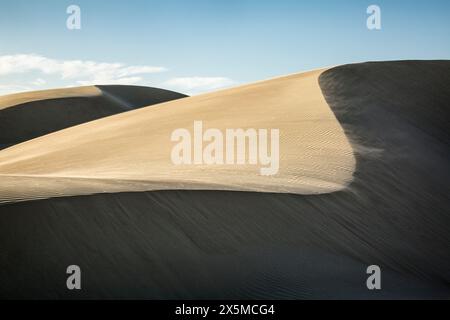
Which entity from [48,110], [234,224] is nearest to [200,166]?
[234,224]

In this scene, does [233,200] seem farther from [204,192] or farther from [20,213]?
[20,213]

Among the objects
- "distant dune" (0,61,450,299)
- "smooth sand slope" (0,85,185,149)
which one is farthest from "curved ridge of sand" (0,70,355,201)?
"smooth sand slope" (0,85,185,149)

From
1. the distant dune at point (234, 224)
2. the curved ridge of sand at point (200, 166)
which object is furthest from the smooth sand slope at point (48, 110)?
the distant dune at point (234, 224)

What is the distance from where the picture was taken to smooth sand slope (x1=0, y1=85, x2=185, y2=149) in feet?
137

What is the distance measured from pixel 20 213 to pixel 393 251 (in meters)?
5.24

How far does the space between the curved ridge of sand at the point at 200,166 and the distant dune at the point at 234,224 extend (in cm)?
4

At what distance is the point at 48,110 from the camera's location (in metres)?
44.7

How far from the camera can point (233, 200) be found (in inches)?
310

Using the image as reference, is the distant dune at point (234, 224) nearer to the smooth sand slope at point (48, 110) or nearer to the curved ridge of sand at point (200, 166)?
the curved ridge of sand at point (200, 166)

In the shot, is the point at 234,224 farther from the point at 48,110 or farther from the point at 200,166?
the point at 48,110

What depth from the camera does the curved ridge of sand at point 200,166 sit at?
26.2 ft

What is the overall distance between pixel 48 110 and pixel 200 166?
37715mm
